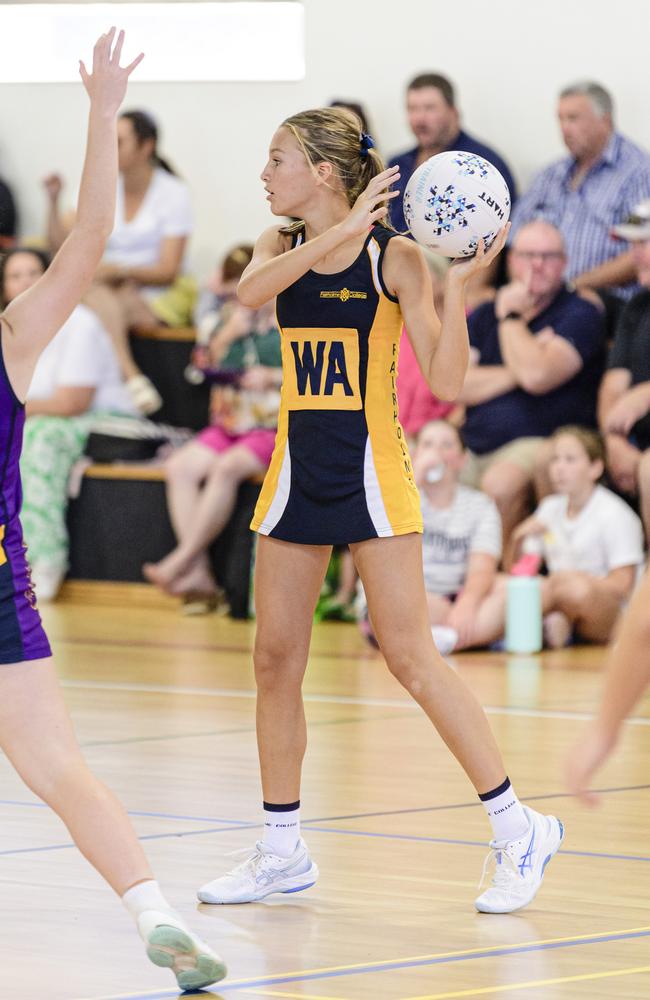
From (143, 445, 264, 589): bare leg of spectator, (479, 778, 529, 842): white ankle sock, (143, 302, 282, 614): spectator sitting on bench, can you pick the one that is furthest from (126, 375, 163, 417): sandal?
(479, 778, 529, 842): white ankle sock

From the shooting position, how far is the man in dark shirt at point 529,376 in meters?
8.80

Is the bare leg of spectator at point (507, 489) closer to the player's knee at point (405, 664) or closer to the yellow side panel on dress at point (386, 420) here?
the yellow side panel on dress at point (386, 420)

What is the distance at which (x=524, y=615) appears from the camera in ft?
27.3

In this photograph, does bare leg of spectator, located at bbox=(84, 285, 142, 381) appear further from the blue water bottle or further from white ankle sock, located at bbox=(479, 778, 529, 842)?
white ankle sock, located at bbox=(479, 778, 529, 842)

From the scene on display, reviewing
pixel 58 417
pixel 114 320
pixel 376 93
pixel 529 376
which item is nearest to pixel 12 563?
pixel 529 376

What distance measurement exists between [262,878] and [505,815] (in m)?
0.56

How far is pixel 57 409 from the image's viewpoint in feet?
34.2

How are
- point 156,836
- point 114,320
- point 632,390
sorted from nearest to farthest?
point 156,836 < point 632,390 < point 114,320

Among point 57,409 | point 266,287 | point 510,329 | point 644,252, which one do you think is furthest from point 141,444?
point 266,287

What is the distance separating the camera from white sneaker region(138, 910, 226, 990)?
3160 mm

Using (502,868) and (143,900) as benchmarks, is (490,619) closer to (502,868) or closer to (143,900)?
(502,868)

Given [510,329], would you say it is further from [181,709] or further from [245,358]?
[181,709]

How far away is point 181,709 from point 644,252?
3382mm

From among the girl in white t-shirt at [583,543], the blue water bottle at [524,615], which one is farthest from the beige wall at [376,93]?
the blue water bottle at [524,615]
